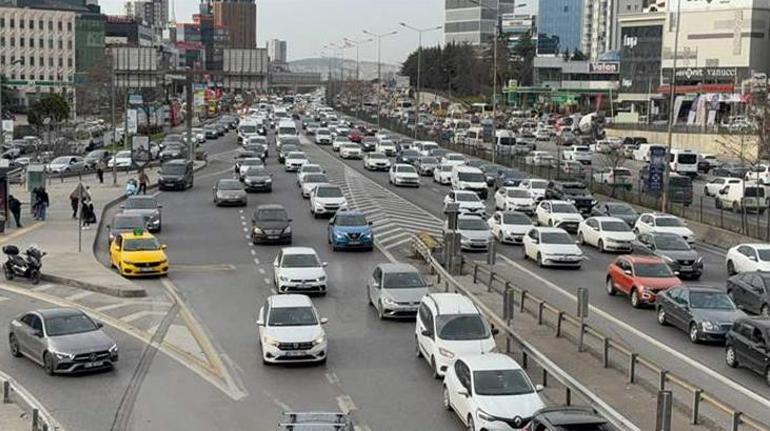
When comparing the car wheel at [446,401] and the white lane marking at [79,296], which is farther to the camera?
the white lane marking at [79,296]

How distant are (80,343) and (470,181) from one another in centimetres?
3776

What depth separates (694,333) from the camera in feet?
84.5

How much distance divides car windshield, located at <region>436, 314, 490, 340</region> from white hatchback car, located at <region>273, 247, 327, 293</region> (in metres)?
8.89

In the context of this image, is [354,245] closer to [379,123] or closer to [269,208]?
[269,208]

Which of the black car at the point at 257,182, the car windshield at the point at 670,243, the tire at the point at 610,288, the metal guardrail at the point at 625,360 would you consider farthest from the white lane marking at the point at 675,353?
the black car at the point at 257,182

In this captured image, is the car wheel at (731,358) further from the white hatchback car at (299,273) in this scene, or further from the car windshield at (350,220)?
the car windshield at (350,220)

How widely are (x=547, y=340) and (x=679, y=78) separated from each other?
105 m

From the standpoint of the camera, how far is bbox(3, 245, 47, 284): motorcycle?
3353 centimetres

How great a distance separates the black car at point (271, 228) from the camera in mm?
40844

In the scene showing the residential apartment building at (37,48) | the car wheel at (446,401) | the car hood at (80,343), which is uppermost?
the residential apartment building at (37,48)

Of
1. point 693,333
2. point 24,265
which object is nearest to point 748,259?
point 693,333

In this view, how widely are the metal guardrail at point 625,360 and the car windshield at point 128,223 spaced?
43.0 feet

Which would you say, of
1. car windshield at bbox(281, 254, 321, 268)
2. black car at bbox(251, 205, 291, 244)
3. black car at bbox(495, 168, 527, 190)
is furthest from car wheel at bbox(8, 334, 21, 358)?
black car at bbox(495, 168, 527, 190)

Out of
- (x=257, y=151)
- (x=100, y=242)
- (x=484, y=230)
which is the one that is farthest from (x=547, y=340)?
(x=257, y=151)
